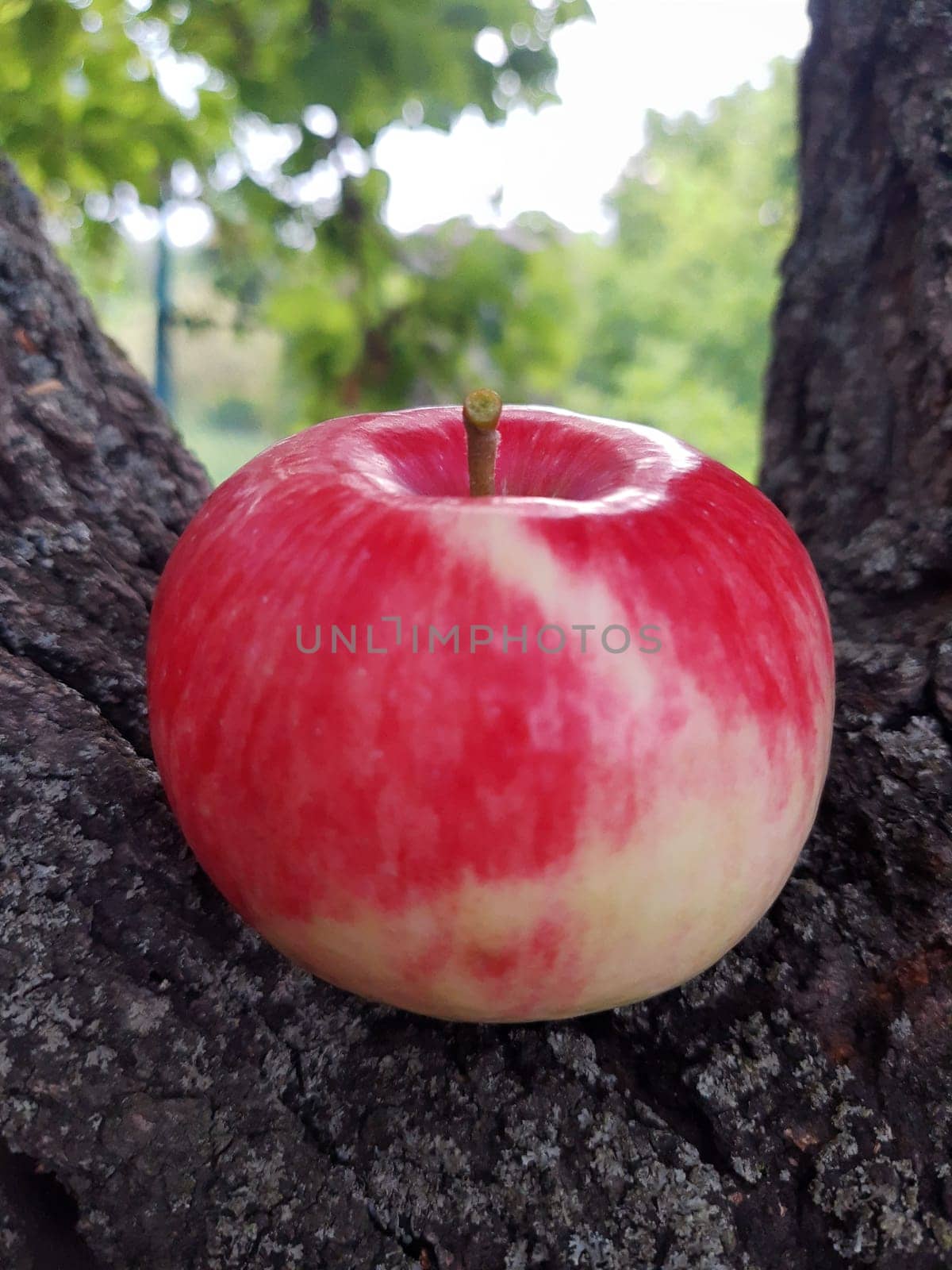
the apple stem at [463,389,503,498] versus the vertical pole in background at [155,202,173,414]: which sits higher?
the apple stem at [463,389,503,498]

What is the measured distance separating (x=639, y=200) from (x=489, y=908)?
5853 mm

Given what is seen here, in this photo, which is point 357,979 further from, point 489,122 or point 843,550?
point 489,122

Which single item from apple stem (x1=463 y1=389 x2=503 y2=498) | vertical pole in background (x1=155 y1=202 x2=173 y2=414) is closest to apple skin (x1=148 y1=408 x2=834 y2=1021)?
apple stem (x1=463 y1=389 x2=503 y2=498)

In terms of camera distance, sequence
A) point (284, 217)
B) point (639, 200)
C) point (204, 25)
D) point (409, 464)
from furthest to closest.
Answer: point (639, 200) → point (284, 217) → point (204, 25) → point (409, 464)

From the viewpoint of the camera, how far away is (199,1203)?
44cm

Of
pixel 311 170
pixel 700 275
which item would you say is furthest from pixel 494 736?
pixel 700 275

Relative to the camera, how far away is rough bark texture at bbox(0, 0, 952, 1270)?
0.44 metres

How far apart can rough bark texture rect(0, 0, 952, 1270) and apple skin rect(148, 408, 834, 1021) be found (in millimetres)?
62

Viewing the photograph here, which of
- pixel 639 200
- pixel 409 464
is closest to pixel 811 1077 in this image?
pixel 409 464

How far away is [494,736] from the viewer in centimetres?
40

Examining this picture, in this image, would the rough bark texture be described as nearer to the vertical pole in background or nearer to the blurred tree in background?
the blurred tree in background

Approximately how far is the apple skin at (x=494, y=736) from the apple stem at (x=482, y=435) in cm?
5

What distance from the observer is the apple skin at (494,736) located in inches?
15.8

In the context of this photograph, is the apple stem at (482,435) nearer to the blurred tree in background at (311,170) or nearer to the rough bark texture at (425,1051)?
the rough bark texture at (425,1051)
